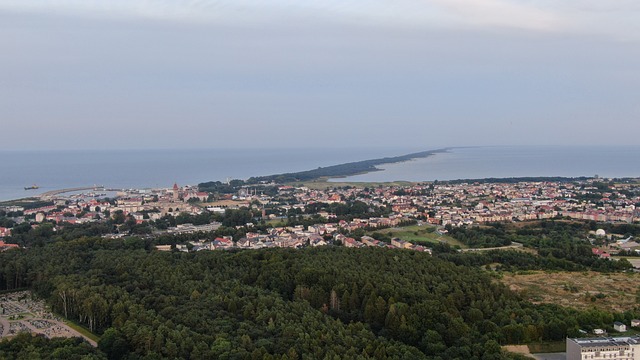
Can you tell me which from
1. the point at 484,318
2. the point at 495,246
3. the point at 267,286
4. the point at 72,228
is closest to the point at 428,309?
the point at 484,318

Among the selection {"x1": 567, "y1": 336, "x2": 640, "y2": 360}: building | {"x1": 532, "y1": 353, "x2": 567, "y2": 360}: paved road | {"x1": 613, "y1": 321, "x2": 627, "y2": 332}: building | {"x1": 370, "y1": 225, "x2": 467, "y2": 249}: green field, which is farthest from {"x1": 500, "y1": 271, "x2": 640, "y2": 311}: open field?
{"x1": 370, "y1": 225, "x2": 467, "y2": 249}: green field

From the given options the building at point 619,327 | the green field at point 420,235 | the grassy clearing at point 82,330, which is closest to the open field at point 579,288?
the building at point 619,327

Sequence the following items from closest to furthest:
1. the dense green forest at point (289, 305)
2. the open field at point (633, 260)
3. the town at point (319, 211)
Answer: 1. the dense green forest at point (289, 305)
2. the open field at point (633, 260)
3. the town at point (319, 211)

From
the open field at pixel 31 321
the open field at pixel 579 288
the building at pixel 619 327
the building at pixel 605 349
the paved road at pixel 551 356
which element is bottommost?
the paved road at pixel 551 356

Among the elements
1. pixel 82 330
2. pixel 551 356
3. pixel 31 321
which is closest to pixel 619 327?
pixel 551 356

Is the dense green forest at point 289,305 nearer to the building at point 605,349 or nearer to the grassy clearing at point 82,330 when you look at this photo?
the grassy clearing at point 82,330

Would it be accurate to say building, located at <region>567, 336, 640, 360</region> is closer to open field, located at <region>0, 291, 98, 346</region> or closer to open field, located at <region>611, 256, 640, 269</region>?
open field, located at <region>0, 291, 98, 346</region>

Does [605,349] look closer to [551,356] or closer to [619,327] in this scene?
[551,356]
